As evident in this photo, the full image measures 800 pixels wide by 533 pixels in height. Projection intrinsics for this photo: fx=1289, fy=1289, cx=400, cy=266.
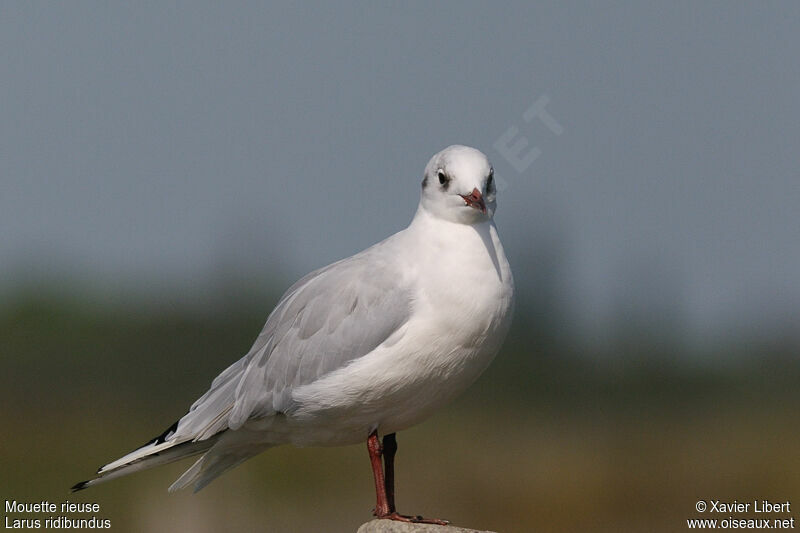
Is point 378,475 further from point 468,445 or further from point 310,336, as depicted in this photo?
point 468,445

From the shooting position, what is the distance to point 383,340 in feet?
19.1

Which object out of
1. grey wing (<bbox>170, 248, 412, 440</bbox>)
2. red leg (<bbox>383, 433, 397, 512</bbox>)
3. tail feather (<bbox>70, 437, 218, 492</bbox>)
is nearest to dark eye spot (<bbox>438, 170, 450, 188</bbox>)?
grey wing (<bbox>170, 248, 412, 440</bbox>)

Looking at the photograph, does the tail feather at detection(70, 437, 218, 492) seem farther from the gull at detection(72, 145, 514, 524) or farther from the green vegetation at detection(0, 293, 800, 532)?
the green vegetation at detection(0, 293, 800, 532)

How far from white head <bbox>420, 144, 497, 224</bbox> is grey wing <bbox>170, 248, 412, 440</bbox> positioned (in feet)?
1.25

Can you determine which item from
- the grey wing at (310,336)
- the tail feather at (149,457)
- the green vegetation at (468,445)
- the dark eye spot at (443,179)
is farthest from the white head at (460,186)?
the green vegetation at (468,445)

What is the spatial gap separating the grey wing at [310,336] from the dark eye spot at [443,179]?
0.46 m

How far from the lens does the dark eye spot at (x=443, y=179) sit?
5.75 metres

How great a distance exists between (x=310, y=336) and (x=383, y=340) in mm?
474

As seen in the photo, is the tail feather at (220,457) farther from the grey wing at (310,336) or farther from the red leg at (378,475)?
the red leg at (378,475)

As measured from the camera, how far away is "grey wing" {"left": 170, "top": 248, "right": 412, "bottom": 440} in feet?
19.3

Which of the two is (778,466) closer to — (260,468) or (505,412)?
(505,412)

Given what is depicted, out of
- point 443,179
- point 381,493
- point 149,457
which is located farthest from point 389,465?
point 443,179

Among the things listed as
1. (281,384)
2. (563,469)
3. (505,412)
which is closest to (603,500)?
(563,469)

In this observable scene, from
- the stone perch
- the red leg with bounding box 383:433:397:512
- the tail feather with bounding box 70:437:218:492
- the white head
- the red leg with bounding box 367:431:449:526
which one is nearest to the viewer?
the white head
